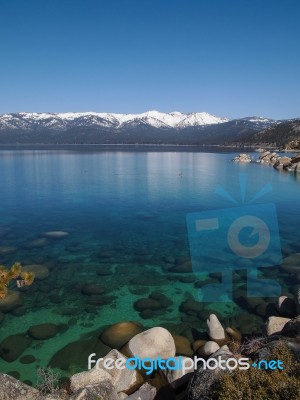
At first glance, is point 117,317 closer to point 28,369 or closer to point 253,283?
point 28,369

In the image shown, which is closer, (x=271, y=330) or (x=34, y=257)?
(x=271, y=330)

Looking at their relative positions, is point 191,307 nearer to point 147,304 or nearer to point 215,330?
point 147,304

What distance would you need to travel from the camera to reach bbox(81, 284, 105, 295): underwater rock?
1967cm

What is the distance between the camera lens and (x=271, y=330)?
14.0 m

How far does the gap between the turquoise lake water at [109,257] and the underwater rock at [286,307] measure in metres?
1.11

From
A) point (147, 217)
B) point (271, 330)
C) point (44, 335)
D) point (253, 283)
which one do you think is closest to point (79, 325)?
point (44, 335)

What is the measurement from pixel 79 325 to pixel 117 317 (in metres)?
2.02

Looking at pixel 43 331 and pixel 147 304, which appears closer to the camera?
pixel 43 331

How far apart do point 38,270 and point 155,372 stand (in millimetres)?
12789

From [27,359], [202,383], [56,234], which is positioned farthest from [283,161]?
[202,383]

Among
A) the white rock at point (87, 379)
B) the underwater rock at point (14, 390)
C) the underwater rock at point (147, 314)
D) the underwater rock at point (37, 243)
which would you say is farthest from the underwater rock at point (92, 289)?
the underwater rock at point (37, 243)

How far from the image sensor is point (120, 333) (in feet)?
49.9

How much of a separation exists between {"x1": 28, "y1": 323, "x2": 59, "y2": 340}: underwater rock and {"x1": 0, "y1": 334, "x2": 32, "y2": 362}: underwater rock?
14.1 inches

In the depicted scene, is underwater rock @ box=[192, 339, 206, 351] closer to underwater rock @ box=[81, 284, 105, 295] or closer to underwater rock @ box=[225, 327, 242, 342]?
underwater rock @ box=[225, 327, 242, 342]
